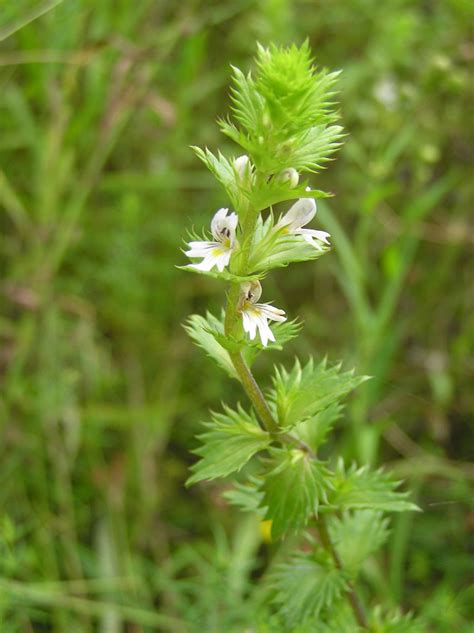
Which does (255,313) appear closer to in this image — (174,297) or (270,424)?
(270,424)

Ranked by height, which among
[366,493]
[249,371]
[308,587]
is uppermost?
[249,371]

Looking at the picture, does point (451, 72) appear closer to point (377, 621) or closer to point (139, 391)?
point (139, 391)

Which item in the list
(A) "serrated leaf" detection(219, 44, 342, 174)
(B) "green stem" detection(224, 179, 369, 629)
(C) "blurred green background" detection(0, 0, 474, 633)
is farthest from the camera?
(C) "blurred green background" detection(0, 0, 474, 633)

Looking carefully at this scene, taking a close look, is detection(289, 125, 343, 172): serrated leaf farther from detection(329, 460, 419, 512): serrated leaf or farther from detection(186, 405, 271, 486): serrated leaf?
detection(329, 460, 419, 512): serrated leaf

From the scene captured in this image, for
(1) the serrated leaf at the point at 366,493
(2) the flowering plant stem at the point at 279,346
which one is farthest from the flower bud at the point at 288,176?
(1) the serrated leaf at the point at 366,493

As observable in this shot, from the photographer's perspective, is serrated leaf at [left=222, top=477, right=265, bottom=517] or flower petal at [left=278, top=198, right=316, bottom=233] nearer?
flower petal at [left=278, top=198, right=316, bottom=233]

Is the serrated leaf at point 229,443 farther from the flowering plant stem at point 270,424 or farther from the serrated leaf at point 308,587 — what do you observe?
the serrated leaf at point 308,587

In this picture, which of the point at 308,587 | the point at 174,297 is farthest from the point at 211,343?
the point at 174,297

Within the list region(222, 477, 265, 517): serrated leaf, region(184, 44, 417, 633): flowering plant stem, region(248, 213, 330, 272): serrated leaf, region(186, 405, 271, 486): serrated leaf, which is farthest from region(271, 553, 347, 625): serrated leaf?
region(248, 213, 330, 272): serrated leaf
